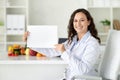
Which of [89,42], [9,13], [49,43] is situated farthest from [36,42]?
[9,13]

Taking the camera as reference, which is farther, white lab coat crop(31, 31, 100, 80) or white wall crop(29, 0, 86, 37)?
white wall crop(29, 0, 86, 37)

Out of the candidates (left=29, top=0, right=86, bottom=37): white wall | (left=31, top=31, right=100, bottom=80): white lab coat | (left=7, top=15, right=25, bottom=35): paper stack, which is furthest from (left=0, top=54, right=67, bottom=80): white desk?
(left=29, top=0, right=86, bottom=37): white wall

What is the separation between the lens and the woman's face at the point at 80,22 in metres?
2.29

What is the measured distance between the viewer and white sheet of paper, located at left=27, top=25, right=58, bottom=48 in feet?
8.28

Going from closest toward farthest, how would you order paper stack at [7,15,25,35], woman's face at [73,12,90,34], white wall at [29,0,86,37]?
woman's face at [73,12,90,34] < paper stack at [7,15,25,35] < white wall at [29,0,86,37]

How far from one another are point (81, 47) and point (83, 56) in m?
0.12

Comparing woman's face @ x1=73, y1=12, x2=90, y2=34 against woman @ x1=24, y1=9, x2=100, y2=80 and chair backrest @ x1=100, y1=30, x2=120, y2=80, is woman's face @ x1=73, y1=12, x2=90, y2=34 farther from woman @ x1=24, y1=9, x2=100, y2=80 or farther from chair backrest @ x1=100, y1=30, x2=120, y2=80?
chair backrest @ x1=100, y1=30, x2=120, y2=80

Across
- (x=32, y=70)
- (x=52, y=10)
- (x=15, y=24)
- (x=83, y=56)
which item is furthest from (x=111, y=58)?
(x=52, y=10)

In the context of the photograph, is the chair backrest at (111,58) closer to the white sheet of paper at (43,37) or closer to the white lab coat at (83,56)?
the white lab coat at (83,56)

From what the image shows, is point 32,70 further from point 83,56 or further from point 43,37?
point 83,56

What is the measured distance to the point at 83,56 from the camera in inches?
86.0

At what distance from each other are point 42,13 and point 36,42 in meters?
2.98

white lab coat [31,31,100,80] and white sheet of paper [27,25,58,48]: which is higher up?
white sheet of paper [27,25,58,48]

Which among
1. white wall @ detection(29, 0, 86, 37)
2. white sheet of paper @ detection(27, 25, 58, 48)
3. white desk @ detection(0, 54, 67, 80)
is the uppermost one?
white wall @ detection(29, 0, 86, 37)
